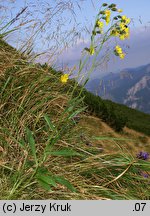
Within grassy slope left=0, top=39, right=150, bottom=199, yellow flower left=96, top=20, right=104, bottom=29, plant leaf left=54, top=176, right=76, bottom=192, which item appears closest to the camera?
plant leaf left=54, top=176, right=76, bottom=192

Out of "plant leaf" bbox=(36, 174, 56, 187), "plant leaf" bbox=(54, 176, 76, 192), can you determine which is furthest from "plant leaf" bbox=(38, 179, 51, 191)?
"plant leaf" bbox=(54, 176, 76, 192)

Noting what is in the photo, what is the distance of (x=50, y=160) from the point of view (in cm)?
397

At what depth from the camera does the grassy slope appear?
11.3 ft

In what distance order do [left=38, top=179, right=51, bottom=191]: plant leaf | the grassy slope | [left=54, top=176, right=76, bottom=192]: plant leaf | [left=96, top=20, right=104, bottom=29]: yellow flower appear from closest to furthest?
[left=38, top=179, right=51, bottom=191]: plant leaf
[left=54, top=176, right=76, bottom=192]: plant leaf
the grassy slope
[left=96, top=20, right=104, bottom=29]: yellow flower

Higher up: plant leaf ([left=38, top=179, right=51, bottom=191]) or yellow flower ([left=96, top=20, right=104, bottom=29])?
yellow flower ([left=96, top=20, right=104, bottom=29])

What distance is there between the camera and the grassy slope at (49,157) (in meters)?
3.46

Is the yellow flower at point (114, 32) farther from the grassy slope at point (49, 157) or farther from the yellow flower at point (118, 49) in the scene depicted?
the grassy slope at point (49, 157)

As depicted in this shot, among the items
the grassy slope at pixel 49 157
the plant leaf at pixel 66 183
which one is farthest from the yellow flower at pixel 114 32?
the plant leaf at pixel 66 183

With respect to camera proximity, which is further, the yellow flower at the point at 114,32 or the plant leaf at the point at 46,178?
the yellow flower at the point at 114,32

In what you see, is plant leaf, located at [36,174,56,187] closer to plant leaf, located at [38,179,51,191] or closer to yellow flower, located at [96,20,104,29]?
plant leaf, located at [38,179,51,191]

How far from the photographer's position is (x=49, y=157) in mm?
3990

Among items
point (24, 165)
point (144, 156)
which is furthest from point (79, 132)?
point (24, 165)
